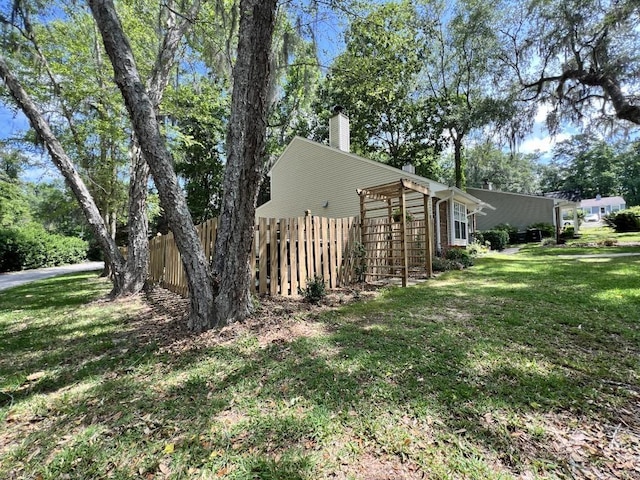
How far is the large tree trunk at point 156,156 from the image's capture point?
11.5 feet

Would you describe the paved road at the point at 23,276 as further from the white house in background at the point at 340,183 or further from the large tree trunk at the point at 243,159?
the large tree trunk at the point at 243,159

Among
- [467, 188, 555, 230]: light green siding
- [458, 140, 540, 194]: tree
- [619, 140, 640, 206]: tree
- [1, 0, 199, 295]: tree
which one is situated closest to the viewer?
[1, 0, 199, 295]: tree

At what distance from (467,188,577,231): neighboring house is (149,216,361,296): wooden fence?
2086 cm

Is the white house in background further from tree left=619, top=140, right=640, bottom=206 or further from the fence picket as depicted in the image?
tree left=619, top=140, right=640, bottom=206

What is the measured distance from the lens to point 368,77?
6.72 meters

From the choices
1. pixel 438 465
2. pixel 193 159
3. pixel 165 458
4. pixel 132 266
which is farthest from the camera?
pixel 193 159

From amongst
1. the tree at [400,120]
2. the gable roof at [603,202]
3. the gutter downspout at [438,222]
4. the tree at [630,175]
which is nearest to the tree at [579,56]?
the tree at [400,120]

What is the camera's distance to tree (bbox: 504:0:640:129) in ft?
35.9

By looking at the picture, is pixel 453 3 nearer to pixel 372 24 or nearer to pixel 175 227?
pixel 372 24

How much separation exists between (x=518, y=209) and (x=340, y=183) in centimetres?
1836

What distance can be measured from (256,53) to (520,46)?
49.4 ft

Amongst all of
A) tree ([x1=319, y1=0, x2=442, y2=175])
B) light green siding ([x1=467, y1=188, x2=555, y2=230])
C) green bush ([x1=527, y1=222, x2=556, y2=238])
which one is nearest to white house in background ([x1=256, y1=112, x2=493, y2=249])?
tree ([x1=319, y1=0, x2=442, y2=175])

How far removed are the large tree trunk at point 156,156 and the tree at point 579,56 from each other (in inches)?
591

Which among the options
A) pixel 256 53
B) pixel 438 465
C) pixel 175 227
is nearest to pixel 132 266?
pixel 175 227
